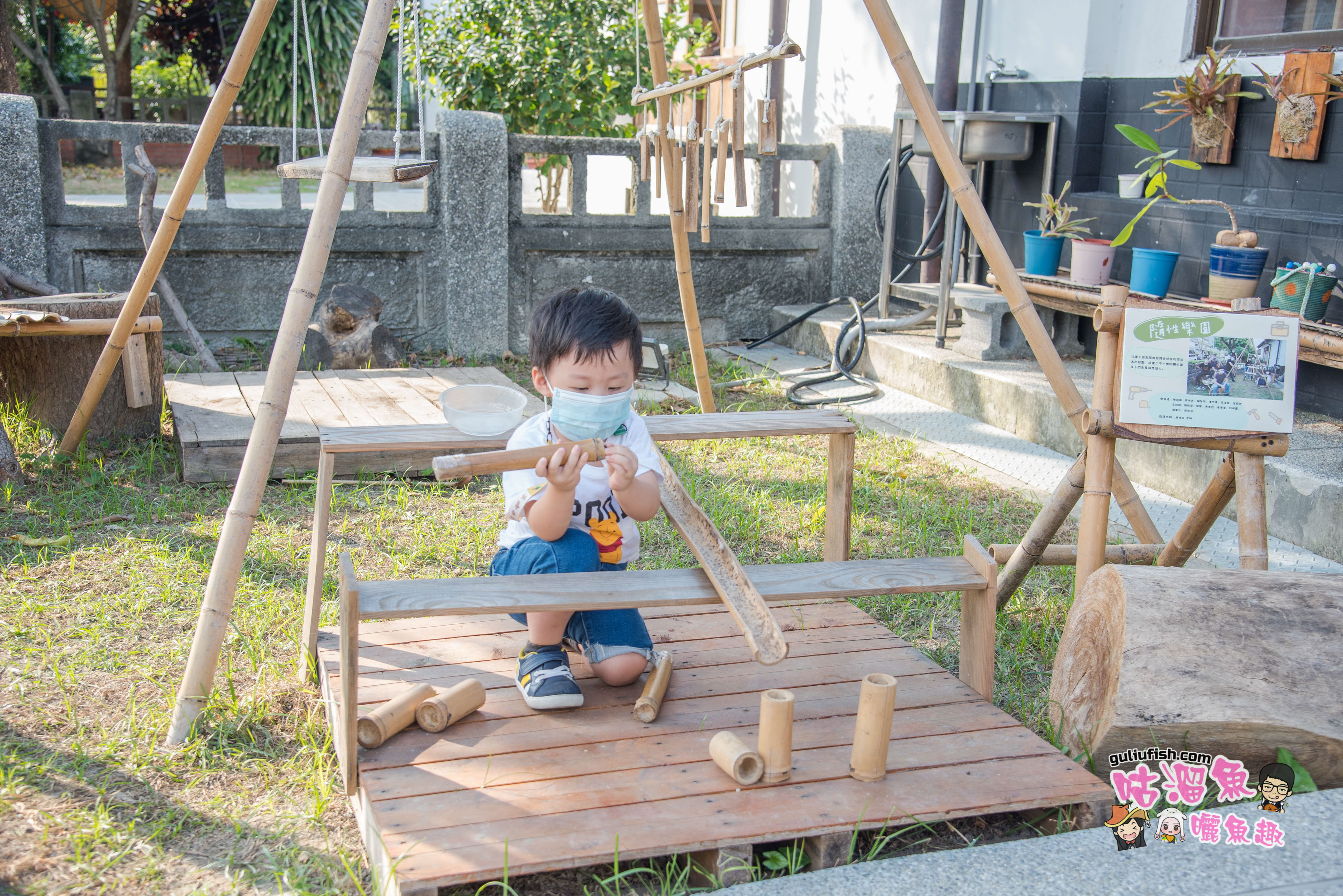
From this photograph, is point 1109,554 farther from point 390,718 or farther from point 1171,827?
point 390,718

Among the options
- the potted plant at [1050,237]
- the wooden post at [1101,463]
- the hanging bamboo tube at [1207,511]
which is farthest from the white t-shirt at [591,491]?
the potted plant at [1050,237]

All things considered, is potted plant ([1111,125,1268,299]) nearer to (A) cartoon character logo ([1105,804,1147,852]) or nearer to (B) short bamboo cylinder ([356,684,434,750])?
(A) cartoon character logo ([1105,804,1147,852])

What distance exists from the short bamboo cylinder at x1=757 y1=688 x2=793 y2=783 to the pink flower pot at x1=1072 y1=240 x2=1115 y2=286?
3966mm

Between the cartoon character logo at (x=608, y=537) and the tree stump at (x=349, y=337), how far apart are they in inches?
156

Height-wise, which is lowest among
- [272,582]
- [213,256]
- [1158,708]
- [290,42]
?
[272,582]

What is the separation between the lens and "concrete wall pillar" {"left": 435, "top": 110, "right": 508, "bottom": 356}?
657 centimetres

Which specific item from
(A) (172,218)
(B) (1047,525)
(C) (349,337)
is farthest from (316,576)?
(C) (349,337)

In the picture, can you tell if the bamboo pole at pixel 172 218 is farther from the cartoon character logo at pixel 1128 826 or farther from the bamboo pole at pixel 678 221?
the cartoon character logo at pixel 1128 826

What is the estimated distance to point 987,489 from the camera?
4742mm

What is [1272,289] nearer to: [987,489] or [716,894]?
[987,489]

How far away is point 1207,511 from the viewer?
9.52 ft

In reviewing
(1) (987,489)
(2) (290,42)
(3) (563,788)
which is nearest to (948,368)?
(1) (987,489)

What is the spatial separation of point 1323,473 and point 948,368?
7.36ft

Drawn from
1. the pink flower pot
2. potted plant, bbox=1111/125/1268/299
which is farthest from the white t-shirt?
the pink flower pot
